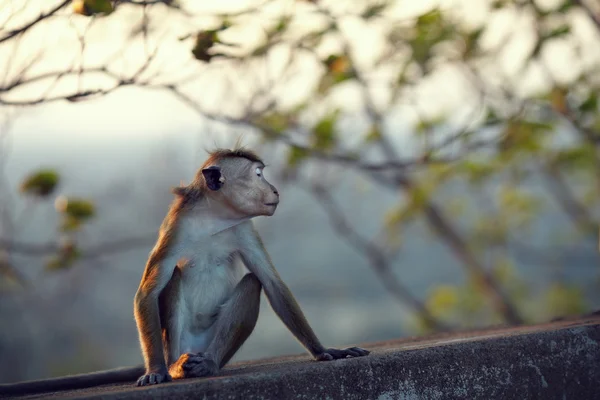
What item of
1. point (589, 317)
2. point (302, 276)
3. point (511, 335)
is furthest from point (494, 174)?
point (302, 276)

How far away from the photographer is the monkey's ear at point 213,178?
340 cm

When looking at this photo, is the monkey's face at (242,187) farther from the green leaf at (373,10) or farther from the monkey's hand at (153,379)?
the green leaf at (373,10)

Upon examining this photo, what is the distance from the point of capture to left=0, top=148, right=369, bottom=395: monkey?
3.27m

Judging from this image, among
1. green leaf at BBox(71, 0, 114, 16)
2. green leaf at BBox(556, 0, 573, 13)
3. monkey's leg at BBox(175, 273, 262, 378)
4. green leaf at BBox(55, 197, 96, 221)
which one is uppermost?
green leaf at BBox(556, 0, 573, 13)

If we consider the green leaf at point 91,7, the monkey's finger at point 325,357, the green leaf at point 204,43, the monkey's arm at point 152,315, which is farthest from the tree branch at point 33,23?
the monkey's finger at point 325,357

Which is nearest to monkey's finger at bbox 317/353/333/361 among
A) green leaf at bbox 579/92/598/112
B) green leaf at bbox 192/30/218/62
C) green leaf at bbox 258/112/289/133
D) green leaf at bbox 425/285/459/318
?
green leaf at bbox 192/30/218/62

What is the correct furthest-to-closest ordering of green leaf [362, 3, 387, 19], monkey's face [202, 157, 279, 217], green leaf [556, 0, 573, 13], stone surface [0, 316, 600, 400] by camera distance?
green leaf [556, 0, 573, 13] < green leaf [362, 3, 387, 19] < monkey's face [202, 157, 279, 217] < stone surface [0, 316, 600, 400]

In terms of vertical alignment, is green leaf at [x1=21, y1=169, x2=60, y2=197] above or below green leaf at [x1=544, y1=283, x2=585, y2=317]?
above

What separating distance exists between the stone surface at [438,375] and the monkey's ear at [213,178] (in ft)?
2.60

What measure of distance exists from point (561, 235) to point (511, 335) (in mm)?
10225

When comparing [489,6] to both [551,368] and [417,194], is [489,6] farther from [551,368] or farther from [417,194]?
[551,368]

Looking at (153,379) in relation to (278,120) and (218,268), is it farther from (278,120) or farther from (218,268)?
(278,120)

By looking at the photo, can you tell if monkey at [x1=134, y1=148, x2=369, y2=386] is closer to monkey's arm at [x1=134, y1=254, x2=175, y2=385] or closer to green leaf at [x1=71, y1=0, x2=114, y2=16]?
monkey's arm at [x1=134, y1=254, x2=175, y2=385]

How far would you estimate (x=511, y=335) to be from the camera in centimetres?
322
